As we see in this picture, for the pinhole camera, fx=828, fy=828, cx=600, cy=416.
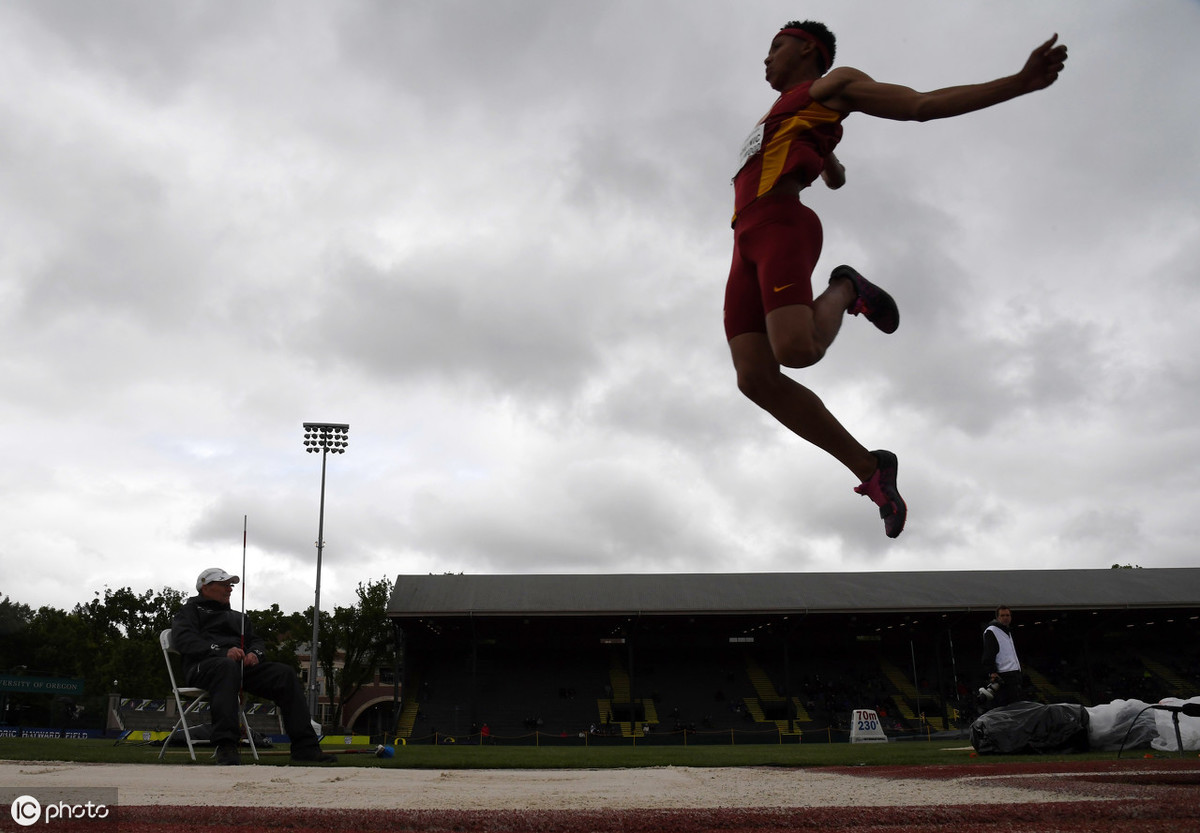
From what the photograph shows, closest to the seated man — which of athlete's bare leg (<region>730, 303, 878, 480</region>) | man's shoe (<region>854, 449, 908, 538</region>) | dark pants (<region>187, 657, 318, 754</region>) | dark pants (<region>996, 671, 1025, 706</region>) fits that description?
dark pants (<region>187, 657, 318, 754</region>)

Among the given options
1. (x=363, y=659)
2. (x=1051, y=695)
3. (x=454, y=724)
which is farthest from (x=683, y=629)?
(x=363, y=659)

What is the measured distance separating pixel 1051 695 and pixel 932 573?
5.40 meters

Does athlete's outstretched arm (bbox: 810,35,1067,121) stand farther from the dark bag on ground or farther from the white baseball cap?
the dark bag on ground

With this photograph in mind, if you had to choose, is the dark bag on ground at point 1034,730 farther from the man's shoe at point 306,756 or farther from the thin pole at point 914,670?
the thin pole at point 914,670

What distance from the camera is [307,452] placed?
31391 mm

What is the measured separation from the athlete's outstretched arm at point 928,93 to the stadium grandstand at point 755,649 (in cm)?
2253

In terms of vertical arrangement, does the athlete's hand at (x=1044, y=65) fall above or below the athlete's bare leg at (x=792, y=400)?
above

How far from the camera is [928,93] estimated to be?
99.5 inches

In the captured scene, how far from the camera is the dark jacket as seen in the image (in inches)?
199

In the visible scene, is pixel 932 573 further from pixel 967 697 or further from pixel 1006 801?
pixel 1006 801

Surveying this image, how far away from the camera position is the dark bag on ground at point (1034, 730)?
6.27 metres

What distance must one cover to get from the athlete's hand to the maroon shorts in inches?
28.3

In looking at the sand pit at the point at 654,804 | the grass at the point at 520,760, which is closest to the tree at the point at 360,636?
the grass at the point at 520,760

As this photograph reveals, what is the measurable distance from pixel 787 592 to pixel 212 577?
24.7 m
